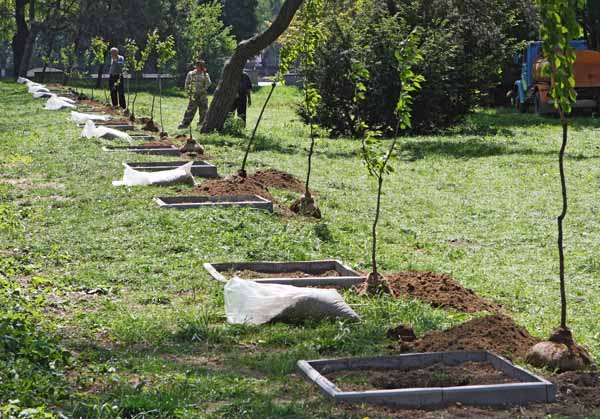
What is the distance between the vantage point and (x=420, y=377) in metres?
6.70

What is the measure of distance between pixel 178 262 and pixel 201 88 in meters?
17.5

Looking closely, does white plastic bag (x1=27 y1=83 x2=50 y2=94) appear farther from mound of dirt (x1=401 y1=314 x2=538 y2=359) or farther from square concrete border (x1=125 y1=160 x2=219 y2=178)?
mound of dirt (x1=401 y1=314 x2=538 y2=359)

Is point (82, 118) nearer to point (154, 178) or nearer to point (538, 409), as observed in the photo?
point (154, 178)

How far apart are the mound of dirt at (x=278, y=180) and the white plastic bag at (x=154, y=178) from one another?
44.1 inches

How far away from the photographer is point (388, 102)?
28.5 meters

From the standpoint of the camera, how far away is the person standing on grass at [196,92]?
2661 centimetres

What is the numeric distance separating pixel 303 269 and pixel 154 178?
221 inches

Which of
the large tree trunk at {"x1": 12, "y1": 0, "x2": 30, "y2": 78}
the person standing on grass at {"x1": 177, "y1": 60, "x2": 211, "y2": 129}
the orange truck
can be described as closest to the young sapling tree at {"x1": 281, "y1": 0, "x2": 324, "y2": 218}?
the person standing on grass at {"x1": 177, "y1": 60, "x2": 211, "y2": 129}

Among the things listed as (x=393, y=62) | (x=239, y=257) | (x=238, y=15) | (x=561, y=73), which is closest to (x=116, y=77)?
(x=393, y=62)

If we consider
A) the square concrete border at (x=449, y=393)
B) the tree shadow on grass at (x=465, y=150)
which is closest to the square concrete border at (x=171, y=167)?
the tree shadow on grass at (x=465, y=150)

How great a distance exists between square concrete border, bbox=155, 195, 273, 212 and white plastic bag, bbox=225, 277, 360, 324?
514 centimetres

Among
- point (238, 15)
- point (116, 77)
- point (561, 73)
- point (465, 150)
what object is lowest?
point (465, 150)

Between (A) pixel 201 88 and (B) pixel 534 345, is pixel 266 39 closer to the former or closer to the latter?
(A) pixel 201 88

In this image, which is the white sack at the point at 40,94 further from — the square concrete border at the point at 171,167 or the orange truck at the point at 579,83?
the square concrete border at the point at 171,167
